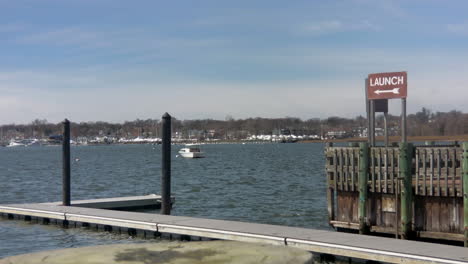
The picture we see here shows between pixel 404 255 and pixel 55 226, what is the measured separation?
41.9 feet

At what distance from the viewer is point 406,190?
15.5 m

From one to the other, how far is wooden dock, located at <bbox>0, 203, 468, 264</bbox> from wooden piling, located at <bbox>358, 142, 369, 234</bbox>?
1463 millimetres

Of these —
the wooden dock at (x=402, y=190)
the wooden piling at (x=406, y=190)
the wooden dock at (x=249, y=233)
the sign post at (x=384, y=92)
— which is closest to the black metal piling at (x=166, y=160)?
the wooden dock at (x=249, y=233)

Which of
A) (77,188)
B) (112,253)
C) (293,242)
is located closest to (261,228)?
(293,242)

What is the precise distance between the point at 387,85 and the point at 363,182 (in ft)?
10.0

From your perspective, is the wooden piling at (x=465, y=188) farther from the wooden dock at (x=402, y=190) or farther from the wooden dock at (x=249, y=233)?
the wooden dock at (x=249, y=233)

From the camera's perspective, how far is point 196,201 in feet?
116

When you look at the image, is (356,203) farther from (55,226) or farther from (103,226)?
(55,226)

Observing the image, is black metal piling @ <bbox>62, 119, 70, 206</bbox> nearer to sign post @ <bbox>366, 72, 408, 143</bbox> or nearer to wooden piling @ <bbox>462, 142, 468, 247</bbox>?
sign post @ <bbox>366, 72, 408, 143</bbox>

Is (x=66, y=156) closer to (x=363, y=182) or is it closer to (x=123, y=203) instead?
(x=123, y=203)

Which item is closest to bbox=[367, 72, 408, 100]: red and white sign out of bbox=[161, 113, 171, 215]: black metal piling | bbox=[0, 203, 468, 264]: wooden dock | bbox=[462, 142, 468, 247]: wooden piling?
bbox=[462, 142, 468, 247]: wooden piling

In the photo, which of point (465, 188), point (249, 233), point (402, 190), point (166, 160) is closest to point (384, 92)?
point (402, 190)

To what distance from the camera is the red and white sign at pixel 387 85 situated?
17359 millimetres

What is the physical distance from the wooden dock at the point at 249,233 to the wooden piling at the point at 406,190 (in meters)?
1.31
